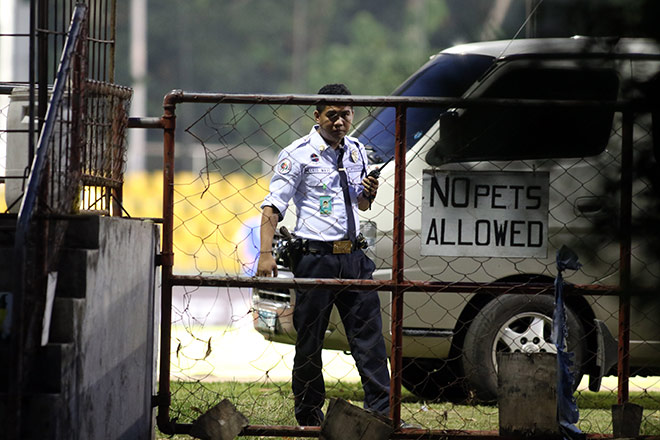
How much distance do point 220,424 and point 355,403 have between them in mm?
2178

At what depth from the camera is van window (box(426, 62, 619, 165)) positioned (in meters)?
1.70

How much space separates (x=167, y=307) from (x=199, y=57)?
58.8m

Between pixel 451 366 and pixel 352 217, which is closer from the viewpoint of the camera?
pixel 352 217

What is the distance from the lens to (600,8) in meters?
1.65

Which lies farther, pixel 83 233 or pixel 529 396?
pixel 529 396

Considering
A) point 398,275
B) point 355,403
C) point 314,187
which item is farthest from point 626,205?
point 355,403

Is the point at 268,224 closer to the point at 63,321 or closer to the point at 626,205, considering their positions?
the point at 63,321

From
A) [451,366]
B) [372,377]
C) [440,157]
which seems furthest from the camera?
[451,366]

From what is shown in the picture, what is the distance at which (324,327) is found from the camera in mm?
5648

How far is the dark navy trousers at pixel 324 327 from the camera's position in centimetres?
558

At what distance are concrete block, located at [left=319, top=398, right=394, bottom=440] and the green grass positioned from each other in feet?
2.50

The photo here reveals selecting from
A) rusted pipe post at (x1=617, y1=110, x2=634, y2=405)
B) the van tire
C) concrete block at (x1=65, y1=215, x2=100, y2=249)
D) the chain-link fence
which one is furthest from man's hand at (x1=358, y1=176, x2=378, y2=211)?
rusted pipe post at (x1=617, y1=110, x2=634, y2=405)

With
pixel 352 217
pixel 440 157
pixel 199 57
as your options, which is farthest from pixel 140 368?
pixel 199 57

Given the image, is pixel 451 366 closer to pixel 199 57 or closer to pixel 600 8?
pixel 600 8
